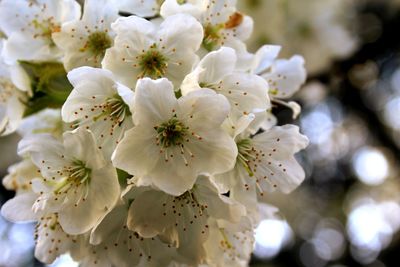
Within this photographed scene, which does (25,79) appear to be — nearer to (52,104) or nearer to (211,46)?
(52,104)

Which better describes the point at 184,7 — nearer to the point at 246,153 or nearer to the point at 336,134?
the point at 246,153

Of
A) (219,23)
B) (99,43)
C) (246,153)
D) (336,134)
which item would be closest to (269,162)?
(246,153)

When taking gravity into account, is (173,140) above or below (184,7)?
below

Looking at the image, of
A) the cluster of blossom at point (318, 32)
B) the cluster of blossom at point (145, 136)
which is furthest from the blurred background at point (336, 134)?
the cluster of blossom at point (145, 136)

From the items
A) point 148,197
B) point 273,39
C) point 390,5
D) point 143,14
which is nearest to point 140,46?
point 143,14

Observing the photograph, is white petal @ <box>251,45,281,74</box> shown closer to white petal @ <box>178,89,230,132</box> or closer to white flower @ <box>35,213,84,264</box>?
white petal @ <box>178,89,230,132</box>
